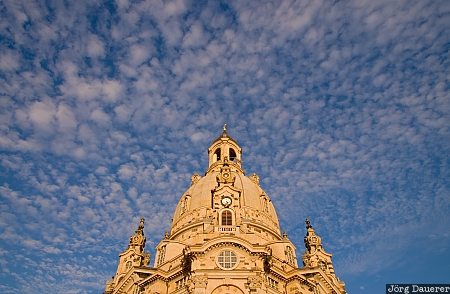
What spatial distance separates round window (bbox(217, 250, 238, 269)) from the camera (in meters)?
42.4

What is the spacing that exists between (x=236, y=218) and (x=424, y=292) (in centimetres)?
2245

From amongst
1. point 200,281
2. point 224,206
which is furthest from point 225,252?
point 224,206

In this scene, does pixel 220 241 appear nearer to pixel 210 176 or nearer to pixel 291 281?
pixel 291 281

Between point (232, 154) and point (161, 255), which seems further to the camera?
point (232, 154)

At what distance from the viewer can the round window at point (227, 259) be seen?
42.4 m

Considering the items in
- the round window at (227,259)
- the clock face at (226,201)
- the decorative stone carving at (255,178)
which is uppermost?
the decorative stone carving at (255,178)

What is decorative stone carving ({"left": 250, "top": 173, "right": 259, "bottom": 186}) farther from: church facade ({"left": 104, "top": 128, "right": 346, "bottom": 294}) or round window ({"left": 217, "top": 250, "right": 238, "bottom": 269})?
round window ({"left": 217, "top": 250, "right": 238, "bottom": 269})

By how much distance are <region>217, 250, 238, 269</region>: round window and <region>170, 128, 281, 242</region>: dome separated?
12.2ft

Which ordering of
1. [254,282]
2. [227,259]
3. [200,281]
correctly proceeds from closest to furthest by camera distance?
[254,282] < [200,281] < [227,259]

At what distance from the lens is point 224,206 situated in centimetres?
5069

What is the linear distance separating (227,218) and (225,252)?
6.82 meters

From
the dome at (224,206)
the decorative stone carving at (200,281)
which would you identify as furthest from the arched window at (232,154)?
the decorative stone carving at (200,281)

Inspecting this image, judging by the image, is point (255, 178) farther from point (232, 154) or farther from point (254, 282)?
point (254, 282)

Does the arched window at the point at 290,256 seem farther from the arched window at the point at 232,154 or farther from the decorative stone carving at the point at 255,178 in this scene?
the arched window at the point at 232,154
